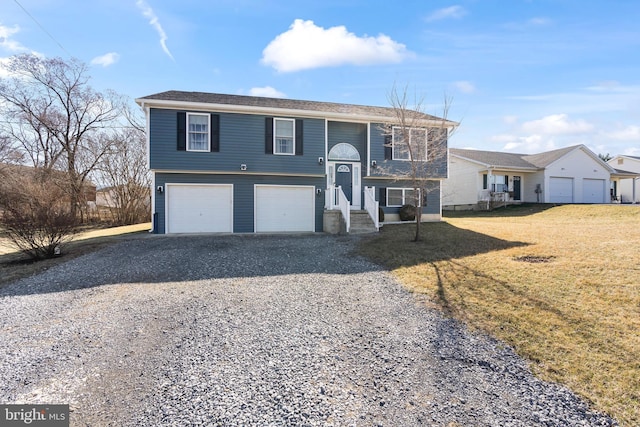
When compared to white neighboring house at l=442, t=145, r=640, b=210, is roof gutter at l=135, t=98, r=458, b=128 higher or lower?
higher

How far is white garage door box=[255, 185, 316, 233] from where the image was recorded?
13.6 m

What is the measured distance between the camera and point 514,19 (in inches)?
392

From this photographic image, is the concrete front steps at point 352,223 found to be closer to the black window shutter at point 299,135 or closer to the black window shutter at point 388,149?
the black window shutter at point 299,135

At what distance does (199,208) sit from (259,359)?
10.7 meters

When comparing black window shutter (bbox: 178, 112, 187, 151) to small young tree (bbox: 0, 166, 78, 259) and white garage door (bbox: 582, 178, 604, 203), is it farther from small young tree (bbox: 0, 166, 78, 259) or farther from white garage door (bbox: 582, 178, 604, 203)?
white garage door (bbox: 582, 178, 604, 203)

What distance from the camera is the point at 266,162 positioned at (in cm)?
1327

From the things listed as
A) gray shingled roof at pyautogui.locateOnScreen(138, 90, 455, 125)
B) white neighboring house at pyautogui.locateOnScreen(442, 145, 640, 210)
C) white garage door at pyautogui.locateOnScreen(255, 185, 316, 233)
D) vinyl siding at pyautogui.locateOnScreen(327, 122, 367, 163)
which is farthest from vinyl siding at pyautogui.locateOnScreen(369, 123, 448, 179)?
white neighboring house at pyautogui.locateOnScreen(442, 145, 640, 210)

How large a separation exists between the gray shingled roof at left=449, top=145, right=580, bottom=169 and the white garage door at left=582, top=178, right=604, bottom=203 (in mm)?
3113

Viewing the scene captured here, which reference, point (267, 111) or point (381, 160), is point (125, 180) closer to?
point (267, 111)

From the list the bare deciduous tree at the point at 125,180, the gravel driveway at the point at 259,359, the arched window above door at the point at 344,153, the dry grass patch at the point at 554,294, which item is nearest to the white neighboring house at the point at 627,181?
the dry grass patch at the point at 554,294

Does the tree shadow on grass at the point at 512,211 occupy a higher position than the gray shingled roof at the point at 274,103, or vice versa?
the gray shingled roof at the point at 274,103

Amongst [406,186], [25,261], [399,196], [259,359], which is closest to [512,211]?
[406,186]

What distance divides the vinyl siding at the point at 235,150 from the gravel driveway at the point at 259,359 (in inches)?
274

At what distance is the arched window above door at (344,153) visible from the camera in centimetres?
1469
